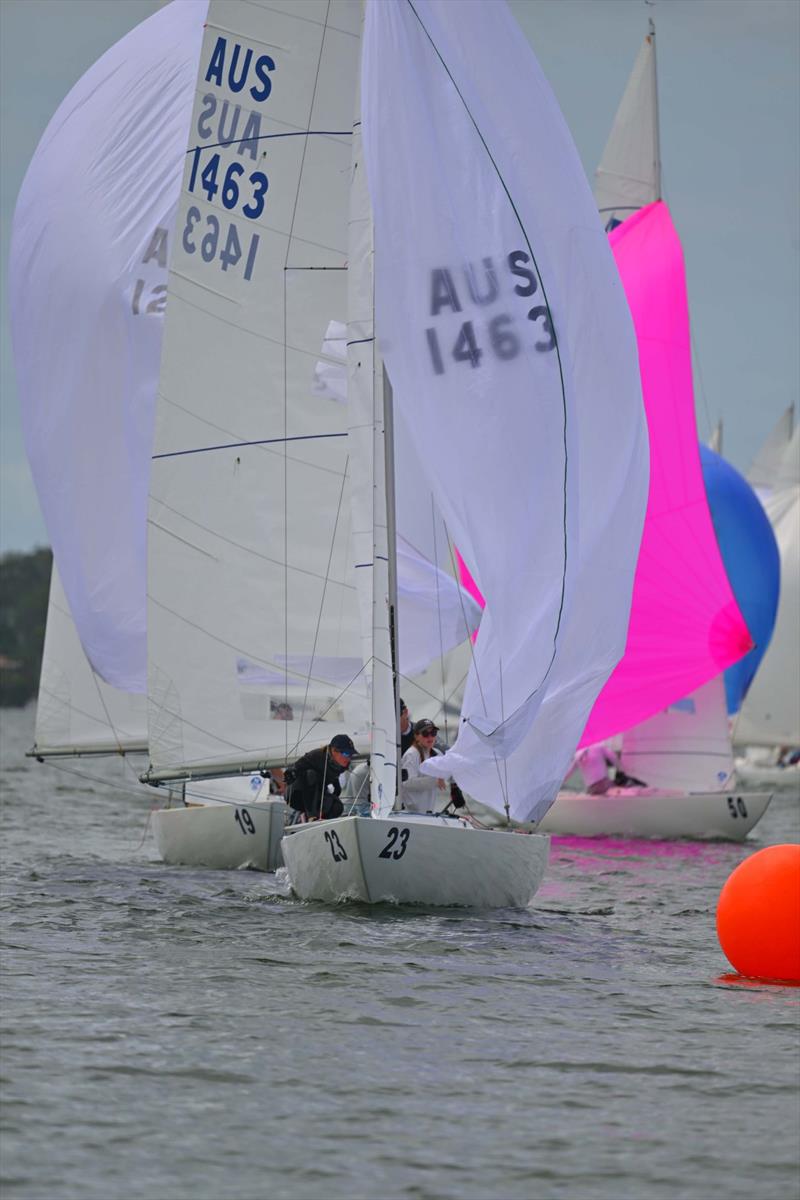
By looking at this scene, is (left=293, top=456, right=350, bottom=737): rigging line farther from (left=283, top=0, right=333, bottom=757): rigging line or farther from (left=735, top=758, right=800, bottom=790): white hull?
(left=735, top=758, right=800, bottom=790): white hull

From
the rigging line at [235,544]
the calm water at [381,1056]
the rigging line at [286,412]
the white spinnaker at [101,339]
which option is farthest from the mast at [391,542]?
the white spinnaker at [101,339]

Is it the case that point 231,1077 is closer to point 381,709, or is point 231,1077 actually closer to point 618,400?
point 381,709

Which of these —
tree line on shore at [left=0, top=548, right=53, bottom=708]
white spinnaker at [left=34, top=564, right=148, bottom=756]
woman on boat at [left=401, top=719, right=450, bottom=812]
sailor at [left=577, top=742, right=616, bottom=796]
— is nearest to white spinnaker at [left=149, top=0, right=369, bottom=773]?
woman on boat at [left=401, top=719, right=450, bottom=812]

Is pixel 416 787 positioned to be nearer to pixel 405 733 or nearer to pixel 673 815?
pixel 405 733

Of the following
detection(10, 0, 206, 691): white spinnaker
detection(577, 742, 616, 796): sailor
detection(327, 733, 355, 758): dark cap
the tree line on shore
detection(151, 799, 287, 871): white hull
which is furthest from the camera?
the tree line on shore

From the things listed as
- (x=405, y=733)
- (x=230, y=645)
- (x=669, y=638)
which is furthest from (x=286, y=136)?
(x=669, y=638)

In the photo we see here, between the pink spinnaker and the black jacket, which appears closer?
the black jacket

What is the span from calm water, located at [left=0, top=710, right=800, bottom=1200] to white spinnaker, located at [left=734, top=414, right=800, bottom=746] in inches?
1019

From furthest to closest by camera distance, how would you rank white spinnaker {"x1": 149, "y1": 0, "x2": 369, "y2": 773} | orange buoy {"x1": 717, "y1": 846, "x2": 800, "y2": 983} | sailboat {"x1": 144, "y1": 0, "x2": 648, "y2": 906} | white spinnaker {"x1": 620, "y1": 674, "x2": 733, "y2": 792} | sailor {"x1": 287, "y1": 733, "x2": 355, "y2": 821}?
white spinnaker {"x1": 620, "y1": 674, "x2": 733, "y2": 792} < white spinnaker {"x1": 149, "y1": 0, "x2": 369, "y2": 773} < sailor {"x1": 287, "y1": 733, "x2": 355, "y2": 821} < sailboat {"x1": 144, "y1": 0, "x2": 648, "y2": 906} < orange buoy {"x1": 717, "y1": 846, "x2": 800, "y2": 983}

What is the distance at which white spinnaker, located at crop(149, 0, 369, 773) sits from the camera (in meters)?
15.8

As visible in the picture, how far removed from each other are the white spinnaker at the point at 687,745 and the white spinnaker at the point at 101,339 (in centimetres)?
690

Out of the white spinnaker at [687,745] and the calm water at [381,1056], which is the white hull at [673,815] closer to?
the white spinnaker at [687,745]

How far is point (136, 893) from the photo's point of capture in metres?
14.4

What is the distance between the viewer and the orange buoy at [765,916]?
9.62 metres
